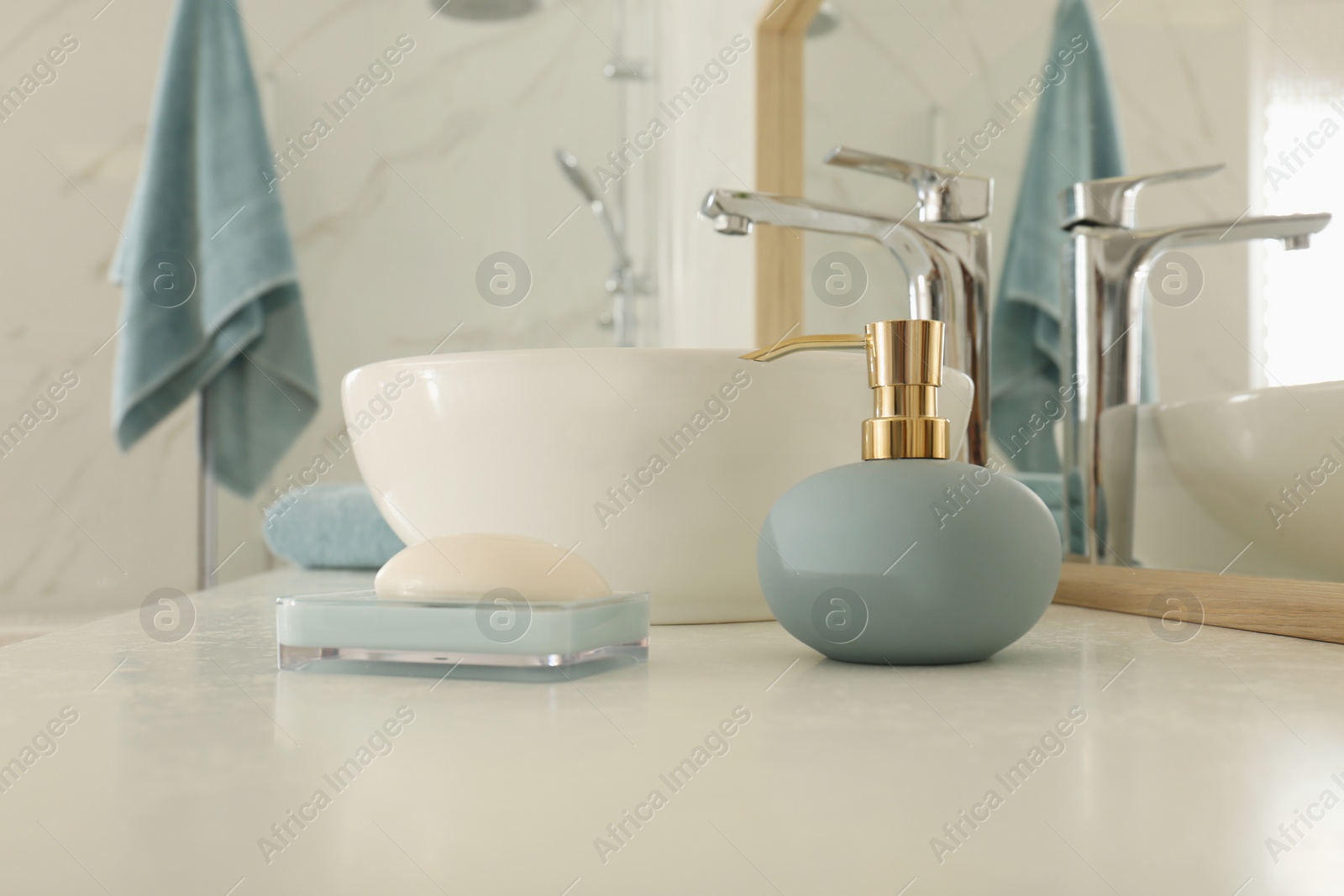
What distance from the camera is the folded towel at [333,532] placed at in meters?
0.78

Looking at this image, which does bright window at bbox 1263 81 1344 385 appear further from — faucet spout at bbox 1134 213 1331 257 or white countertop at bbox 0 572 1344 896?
white countertop at bbox 0 572 1344 896

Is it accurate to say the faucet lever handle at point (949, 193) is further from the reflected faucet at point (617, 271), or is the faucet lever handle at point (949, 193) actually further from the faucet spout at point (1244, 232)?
the reflected faucet at point (617, 271)

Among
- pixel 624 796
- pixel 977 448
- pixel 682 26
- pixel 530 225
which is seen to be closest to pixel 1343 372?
pixel 977 448

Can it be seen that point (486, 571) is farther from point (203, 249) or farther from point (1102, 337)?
point (203, 249)

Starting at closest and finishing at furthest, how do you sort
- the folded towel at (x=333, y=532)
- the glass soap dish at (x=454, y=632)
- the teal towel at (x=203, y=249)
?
the glass soap dish at (x=454, y=632), the folded towel at (x=333, y=532), the teal towel at (x=203, y=249)

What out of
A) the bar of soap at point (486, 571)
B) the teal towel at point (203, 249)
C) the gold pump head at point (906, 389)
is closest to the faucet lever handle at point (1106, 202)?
the gold pump head at point (906, 389)

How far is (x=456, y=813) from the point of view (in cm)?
18

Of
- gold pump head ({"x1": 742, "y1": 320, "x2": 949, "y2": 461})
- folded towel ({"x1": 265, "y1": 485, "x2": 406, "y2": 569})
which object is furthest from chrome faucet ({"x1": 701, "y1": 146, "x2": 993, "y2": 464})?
folded towel ({"x1": 265, "y1": 485, "x2": 406, "y2": 569})

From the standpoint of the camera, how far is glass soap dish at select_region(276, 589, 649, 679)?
31 cm

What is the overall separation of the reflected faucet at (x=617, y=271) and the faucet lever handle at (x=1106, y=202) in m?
1.27

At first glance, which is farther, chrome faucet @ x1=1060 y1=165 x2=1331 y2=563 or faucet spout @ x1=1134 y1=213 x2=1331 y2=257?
chrome faucet @ x1=1060 y1=165 x2=1331 y2=563

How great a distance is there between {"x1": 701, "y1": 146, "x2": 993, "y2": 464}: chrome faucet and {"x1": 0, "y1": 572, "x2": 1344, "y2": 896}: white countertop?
29cm

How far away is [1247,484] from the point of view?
0.46 m

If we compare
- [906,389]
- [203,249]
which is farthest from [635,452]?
[203,249]
